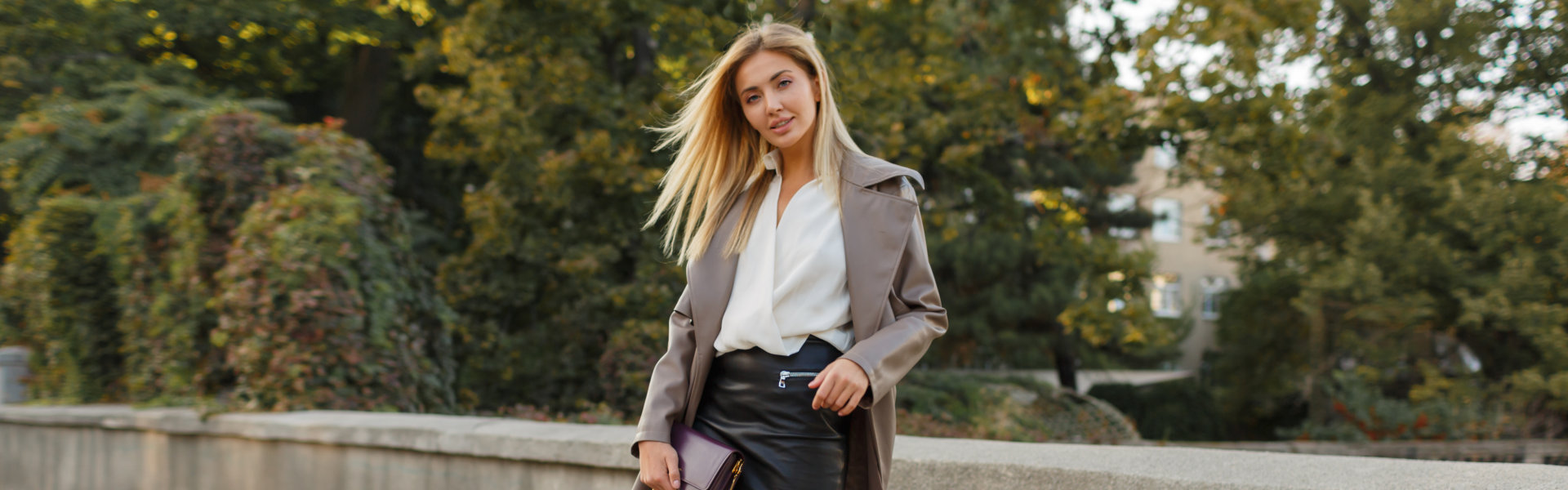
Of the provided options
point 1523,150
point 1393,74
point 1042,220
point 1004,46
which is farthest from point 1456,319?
point 1004,46

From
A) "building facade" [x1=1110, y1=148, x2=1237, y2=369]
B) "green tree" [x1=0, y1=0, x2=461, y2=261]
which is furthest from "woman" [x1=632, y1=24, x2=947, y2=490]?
"building facade" [x1=1110, y1=148, x2=1237, y2=369]

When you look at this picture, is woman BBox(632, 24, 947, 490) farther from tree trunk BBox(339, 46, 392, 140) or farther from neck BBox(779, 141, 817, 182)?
tree trunk BBox(339, 46, 392, 140)

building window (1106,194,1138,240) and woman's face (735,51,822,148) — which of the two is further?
building window (1106,194,1138,240)

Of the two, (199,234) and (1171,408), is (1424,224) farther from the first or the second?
(199,234)

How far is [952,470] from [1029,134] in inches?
293

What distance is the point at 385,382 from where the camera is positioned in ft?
22.0

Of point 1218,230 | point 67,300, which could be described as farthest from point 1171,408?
point 67,300

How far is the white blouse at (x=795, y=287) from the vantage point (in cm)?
221

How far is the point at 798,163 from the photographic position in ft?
7.86

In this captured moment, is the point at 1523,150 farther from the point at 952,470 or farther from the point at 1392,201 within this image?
the point at 952,470

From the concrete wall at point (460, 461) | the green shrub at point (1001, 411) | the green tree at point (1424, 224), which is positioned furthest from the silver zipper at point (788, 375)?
the green tree at point (1424, 224)

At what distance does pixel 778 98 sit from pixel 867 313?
1.56ft

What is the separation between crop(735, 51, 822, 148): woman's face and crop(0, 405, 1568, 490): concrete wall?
4.38 ft

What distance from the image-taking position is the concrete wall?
2.82 meters
